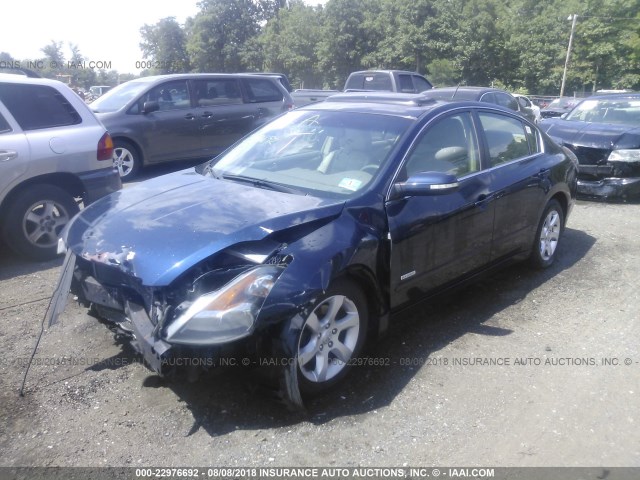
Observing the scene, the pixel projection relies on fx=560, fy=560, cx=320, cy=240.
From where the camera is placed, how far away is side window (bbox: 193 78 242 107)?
10070 mm

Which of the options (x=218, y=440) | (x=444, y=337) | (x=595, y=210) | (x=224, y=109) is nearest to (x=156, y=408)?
(x=218, y=440)

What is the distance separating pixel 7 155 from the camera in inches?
208

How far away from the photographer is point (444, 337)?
4082 millimetres

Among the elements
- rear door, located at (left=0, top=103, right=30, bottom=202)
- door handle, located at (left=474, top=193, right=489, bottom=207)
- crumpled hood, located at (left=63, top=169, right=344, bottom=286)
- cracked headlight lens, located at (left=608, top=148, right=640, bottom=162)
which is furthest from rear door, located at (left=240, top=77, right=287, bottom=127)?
crumpled hood, located at (left=63, top=169, right=344, bottom=286)

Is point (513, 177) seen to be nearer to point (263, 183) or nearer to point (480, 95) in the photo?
point (263, 183)

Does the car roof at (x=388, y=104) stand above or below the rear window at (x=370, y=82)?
above

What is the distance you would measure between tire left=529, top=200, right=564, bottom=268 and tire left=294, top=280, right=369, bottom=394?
8.33 feet

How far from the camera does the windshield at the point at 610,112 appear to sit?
29.9 ft

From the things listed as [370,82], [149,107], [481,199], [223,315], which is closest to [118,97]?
[149,107]

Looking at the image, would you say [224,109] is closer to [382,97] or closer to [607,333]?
[382,97]

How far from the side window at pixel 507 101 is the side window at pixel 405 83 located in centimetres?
236

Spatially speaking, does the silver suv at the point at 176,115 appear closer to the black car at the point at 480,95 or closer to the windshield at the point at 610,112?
the black car at the point at 480,95

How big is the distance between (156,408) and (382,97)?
116 inches

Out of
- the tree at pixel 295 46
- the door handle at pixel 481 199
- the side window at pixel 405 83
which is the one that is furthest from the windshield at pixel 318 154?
the tree at pixel 295 46
